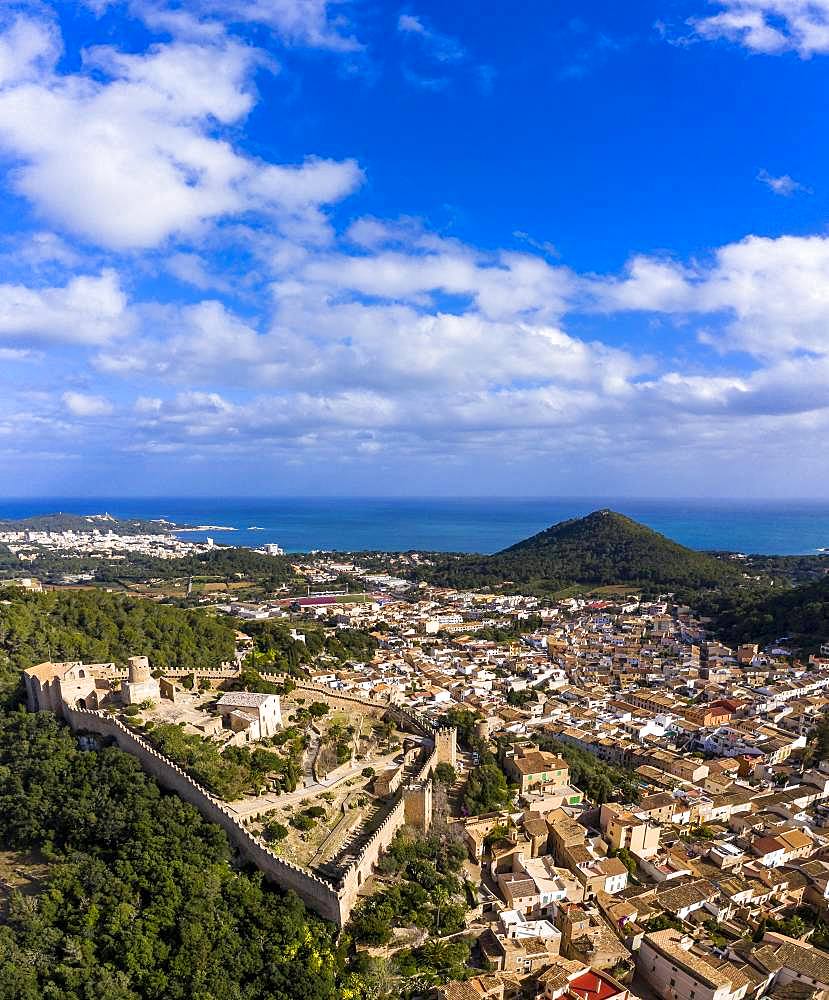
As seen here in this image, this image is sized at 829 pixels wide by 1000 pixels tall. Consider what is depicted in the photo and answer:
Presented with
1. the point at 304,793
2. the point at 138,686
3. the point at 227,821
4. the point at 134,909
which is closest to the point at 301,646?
the point at 138,686

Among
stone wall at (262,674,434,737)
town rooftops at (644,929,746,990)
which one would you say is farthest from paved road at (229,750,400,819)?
town rooftops at (644,929,746,990)

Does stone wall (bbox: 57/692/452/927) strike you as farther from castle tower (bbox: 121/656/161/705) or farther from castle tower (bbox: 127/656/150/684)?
castle tower (bbox: 127/656/150/684)

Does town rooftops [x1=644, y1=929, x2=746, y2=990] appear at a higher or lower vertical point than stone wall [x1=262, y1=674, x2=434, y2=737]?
lower

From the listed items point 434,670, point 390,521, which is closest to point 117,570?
point 434,670

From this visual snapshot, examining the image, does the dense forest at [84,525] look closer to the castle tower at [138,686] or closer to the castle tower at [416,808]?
the castle tower at [138,686]

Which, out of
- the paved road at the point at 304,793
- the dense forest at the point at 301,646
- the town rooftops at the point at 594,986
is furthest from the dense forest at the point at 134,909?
the dense forest at the point at 301,646

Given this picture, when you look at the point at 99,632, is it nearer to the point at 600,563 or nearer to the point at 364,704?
the point at 364,704
